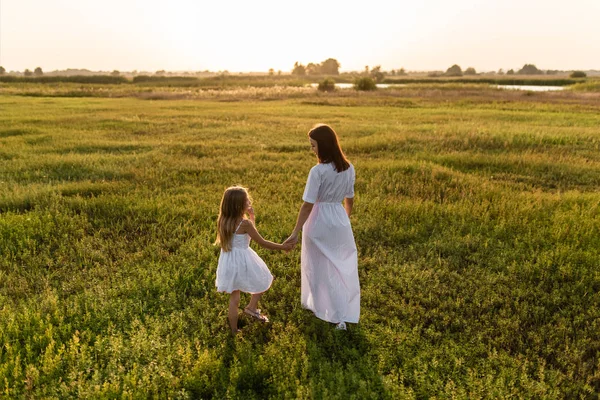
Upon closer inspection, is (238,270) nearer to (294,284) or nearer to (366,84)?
(294,284)

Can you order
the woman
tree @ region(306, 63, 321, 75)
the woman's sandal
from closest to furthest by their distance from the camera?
the woman, the woman's sandal, tree @ region(306, 63, 321, 75)

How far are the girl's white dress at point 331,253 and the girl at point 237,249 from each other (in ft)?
1.44

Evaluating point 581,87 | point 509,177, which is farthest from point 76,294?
point 581,87

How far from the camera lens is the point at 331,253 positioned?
5180 mm

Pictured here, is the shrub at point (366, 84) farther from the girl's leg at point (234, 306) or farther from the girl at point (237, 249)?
the girl's leg at point (234, 306)

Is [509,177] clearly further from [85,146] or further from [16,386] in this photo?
[85,146]

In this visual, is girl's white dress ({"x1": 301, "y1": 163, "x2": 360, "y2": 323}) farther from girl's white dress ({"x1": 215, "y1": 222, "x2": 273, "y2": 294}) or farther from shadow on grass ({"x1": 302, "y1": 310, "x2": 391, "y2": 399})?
girl's white dress ({"x1": 215, "y1": 222, "x2": 273, "y2": 294})

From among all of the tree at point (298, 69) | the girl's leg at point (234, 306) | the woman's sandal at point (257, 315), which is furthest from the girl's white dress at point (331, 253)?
the tree at point (298, 69)

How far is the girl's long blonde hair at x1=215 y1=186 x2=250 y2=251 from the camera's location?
15.5 ft

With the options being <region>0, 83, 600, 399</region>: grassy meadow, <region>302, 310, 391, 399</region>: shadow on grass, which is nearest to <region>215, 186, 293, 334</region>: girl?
<region>0, 83, 600, 399</region>: grassy meadow

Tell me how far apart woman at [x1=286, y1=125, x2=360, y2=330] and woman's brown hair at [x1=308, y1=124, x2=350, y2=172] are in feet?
0.04

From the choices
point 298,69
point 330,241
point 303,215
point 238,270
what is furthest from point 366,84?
point 298,69

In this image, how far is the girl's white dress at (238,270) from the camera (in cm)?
494

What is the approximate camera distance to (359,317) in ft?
17.8
